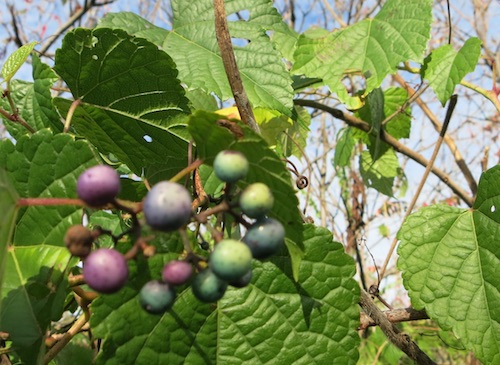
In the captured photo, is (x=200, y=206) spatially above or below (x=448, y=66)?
below

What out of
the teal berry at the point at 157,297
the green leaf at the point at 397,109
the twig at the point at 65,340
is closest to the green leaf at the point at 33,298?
the twig at the point at 65,340

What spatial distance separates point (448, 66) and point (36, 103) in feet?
4.19

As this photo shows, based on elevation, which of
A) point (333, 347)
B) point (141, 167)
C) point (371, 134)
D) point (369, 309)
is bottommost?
point (333, 347)

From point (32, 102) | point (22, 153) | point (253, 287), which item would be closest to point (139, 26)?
point (32, 102)

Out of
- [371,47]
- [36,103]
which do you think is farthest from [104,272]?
[371,47]

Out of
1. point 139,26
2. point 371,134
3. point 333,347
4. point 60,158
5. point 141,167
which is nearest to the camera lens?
point 60,158

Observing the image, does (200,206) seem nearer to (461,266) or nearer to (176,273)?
(176,273)

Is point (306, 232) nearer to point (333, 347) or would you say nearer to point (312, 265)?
point (312, 265)

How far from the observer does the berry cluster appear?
58cm

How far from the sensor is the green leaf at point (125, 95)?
105cm

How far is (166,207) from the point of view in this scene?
569mm

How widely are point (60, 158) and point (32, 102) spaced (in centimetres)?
49

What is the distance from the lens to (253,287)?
978mm

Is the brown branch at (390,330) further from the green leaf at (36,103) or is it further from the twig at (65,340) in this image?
the green leaf at (36,103)
